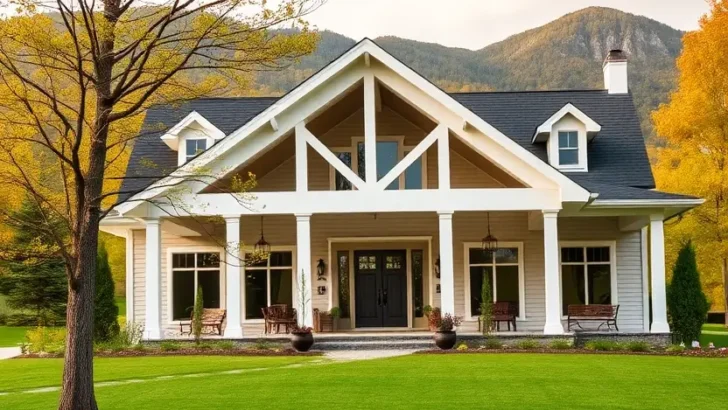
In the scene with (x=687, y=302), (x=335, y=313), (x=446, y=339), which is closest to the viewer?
(x=446, y=339)

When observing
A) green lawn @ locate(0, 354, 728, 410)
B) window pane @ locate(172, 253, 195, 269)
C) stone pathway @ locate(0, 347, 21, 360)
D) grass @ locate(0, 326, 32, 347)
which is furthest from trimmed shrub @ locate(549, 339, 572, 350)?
grass @ locate(0, 326, 32, 347)

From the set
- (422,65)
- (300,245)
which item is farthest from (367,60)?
(422,65)

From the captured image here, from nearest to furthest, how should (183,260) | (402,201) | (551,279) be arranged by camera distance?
(551,279) < (402,201) < (183,260)

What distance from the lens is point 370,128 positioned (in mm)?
17484

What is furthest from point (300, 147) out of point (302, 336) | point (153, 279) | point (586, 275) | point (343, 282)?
point (586, 275)

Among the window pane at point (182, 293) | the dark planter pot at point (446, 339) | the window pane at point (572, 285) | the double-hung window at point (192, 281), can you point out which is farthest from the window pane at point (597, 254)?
the window pane at point (182, 293)

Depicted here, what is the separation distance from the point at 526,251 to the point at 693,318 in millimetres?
4188

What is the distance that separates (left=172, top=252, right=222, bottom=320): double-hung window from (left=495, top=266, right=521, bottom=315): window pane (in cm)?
707

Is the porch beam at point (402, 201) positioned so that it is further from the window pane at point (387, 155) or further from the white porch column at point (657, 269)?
the window pane at point (387, 155)

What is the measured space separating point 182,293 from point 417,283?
19.8ft

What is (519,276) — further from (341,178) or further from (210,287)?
(210,287)

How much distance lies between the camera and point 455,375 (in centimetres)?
1253

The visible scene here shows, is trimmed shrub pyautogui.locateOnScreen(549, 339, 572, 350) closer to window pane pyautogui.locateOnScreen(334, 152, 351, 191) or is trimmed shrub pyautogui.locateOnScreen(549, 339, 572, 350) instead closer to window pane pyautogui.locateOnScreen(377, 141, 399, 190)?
window pane pyautogui.locateOnScreen(377, 141, 399, 190)

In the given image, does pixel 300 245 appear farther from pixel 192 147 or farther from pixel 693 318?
pixel 693 318
